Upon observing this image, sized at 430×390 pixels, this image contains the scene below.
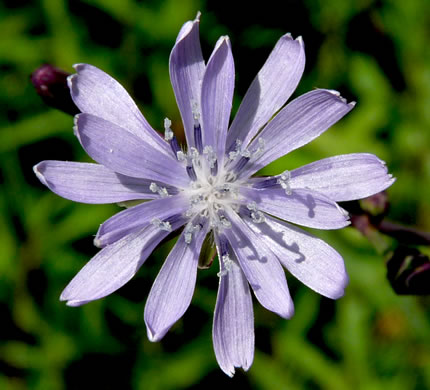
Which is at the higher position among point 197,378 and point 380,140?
point 380,140

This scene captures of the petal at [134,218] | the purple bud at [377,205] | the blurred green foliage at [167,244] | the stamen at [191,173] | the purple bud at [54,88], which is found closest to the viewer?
the petal at [134,218]

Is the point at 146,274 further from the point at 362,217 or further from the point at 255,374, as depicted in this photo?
the point at 362,217

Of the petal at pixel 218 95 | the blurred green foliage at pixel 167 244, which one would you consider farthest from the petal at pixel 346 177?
the blurred green foliage at pixel 167 244

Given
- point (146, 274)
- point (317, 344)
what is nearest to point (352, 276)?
point (317, 344)

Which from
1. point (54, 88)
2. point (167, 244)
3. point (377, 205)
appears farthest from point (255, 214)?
point (167, 244)

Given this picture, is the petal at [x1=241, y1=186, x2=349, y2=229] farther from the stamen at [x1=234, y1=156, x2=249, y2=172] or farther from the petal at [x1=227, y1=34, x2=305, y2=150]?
the petal at [x1=227, y1=34, x2=305, y2=150]

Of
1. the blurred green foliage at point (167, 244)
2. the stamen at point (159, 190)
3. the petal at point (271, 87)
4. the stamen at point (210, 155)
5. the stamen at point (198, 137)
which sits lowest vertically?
the blurred green foliage at point (167, 244)

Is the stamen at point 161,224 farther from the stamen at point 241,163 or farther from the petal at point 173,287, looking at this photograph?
the stamen at point 241,163
